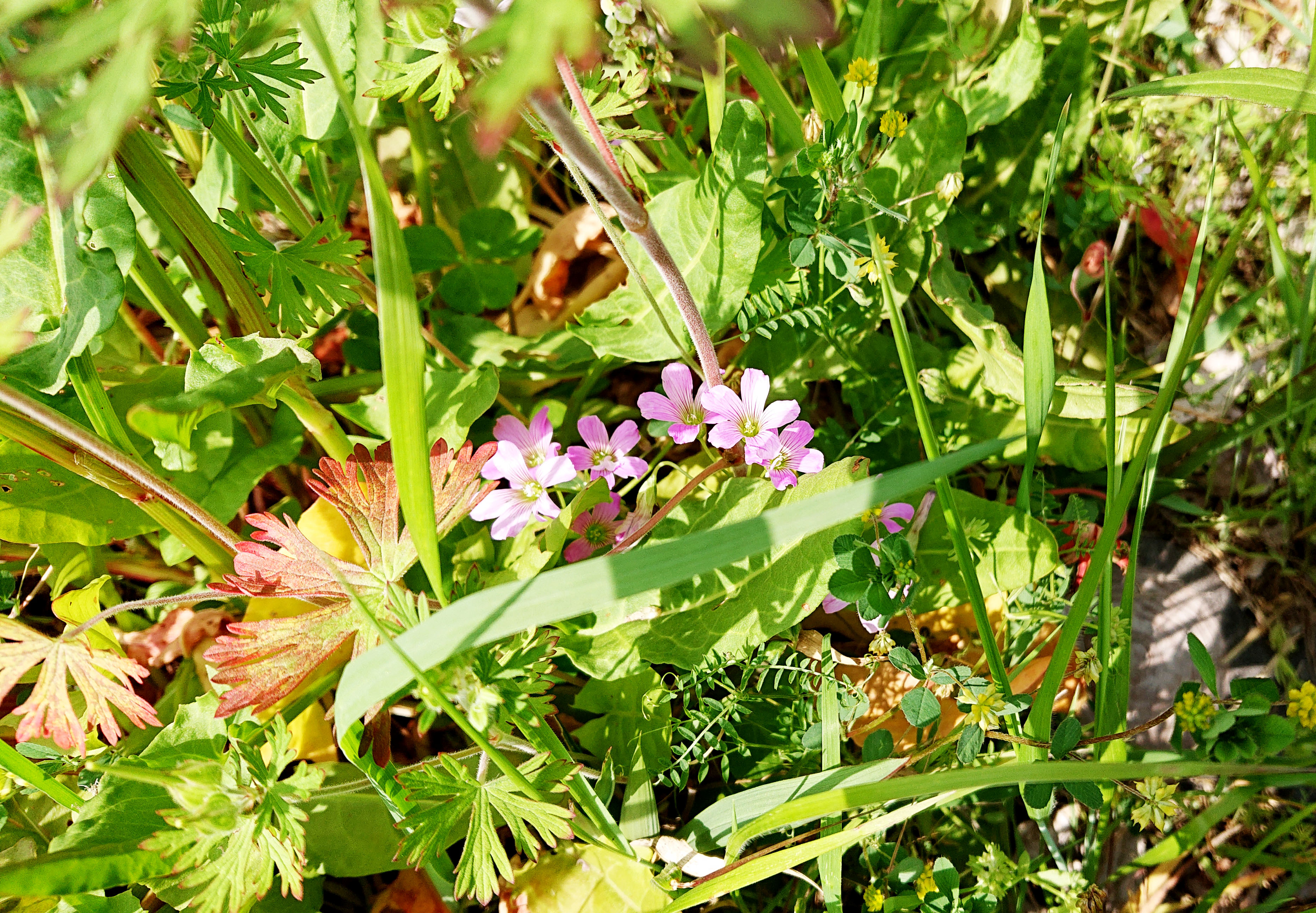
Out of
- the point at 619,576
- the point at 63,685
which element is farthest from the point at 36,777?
the point at 619,576

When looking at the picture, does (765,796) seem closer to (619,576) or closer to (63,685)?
(619,576)

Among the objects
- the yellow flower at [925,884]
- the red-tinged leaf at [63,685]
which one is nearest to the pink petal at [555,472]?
the red-tinged leaf at [63,685]

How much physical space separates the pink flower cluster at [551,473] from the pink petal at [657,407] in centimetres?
4

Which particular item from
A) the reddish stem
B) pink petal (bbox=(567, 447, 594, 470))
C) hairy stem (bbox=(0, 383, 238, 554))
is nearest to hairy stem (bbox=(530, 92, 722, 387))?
the reddish stem

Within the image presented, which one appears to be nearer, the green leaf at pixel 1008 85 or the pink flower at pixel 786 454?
the pink flower at pixel 786 454

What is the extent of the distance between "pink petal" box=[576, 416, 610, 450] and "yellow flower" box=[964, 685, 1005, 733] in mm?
737

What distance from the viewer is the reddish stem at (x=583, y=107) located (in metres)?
0.93

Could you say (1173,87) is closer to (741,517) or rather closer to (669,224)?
(669,224)

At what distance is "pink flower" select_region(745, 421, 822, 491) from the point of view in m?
1.36

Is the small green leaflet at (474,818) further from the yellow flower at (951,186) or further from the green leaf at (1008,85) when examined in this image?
the green leaf at (1008,85)

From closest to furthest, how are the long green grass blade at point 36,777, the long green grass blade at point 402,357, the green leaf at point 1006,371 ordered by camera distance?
the long green grass blade at point 402,357 → the long green grass blade at point 36,777 → the green leaf at point 1006,371

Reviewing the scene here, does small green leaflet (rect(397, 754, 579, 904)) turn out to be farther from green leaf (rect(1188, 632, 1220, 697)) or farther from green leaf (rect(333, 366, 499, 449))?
green leaf (rect(1188, 632, 1220, 697))

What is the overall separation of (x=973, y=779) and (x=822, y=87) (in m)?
1.12

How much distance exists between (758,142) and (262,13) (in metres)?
0.80
